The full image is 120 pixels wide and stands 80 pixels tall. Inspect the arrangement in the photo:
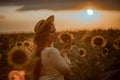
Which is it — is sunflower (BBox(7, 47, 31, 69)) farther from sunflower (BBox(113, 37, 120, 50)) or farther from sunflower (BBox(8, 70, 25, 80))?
sunflower (BBox(113, 37, 120, 50))

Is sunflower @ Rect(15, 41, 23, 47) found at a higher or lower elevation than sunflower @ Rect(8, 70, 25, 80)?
higher

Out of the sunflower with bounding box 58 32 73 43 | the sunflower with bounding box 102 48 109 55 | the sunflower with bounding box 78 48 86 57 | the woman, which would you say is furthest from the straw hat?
the sunflower with bounding box 102 48 109 55

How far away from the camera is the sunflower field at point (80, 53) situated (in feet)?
6.23

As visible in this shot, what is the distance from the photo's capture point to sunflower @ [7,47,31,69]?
6.25 ft

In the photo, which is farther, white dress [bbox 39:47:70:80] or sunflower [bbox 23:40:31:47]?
sunflower [bbox 23:40:31:47]

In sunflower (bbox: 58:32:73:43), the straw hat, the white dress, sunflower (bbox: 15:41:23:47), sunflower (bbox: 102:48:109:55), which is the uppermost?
the straw hat

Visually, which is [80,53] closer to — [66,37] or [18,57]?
[66,37]

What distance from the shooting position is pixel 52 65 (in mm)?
1806

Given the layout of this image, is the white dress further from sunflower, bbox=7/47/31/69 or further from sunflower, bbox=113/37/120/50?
sunflower, bbox=113/37/120/50

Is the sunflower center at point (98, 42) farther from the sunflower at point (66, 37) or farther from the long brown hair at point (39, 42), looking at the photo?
the long brown hair at point (39, 42)

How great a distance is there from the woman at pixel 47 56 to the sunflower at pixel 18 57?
82 mm

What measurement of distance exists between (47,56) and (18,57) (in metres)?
0.21

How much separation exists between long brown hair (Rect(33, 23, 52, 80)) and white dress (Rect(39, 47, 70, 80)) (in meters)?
0.03

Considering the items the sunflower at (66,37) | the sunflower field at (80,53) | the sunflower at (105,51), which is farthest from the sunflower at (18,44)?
the sunflower at (105,51)
